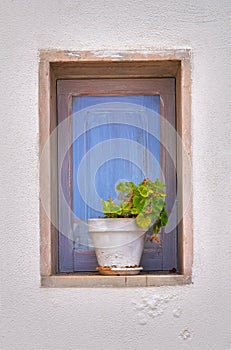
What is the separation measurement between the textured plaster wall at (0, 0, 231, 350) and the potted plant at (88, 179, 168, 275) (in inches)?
5.0

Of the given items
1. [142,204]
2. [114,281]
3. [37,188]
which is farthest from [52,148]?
[114,281]

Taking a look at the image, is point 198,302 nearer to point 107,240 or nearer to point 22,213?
point 107,240

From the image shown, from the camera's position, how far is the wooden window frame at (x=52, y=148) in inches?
147

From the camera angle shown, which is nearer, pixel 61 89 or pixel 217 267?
pixel 217 267

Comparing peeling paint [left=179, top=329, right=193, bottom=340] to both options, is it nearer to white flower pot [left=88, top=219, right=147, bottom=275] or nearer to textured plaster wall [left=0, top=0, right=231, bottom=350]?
textured plaster wall [left=0, top=0, right=231, bottom=350]

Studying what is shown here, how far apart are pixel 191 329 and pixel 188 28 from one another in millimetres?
1172

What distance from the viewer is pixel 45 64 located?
379cm

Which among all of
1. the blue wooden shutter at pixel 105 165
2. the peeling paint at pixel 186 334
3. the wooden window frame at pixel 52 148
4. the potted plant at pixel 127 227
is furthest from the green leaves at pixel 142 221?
the peeling paint at pixel 186 334

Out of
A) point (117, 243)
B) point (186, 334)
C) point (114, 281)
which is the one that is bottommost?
point (186, 334)

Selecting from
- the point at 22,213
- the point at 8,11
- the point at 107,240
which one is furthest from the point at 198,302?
the point at 8,11

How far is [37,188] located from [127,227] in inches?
→ 15.0

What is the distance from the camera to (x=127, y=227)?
3773mm

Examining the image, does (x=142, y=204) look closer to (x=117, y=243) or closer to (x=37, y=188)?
(x=117, y=243)

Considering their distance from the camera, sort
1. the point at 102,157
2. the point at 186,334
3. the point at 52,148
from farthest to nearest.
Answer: the point at 102,157
the point at 52,148
the point at 186,334
